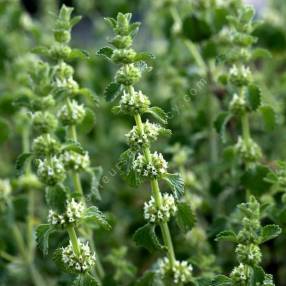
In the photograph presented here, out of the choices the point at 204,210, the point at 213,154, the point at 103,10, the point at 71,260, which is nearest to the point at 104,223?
the point at 71,260

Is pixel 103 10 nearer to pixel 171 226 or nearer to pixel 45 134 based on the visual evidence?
pixel 171 226

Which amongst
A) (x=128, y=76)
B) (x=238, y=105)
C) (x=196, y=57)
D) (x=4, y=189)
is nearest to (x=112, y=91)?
(x=128, y=76)

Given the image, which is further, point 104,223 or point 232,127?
point 232,127

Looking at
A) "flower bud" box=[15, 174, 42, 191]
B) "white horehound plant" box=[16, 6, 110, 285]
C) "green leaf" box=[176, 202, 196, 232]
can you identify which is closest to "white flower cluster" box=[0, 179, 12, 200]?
"flower bud" box=[15, 174, 42, 191]

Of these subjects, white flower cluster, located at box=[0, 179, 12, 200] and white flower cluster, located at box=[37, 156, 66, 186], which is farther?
white flower cluster, located at box=[0, 179, 12, 200]

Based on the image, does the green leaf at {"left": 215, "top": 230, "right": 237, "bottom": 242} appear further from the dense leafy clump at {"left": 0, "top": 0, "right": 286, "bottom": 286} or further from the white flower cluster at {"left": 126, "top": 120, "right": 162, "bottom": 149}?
the white flower cluster at {"left": 126, "top": 120, "right": 162, "bottom": 149}

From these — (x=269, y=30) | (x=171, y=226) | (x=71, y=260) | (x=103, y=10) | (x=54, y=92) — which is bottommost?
(x=71, y=260)

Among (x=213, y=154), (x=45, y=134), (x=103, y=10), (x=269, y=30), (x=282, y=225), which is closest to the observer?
(x=45, y=134)
